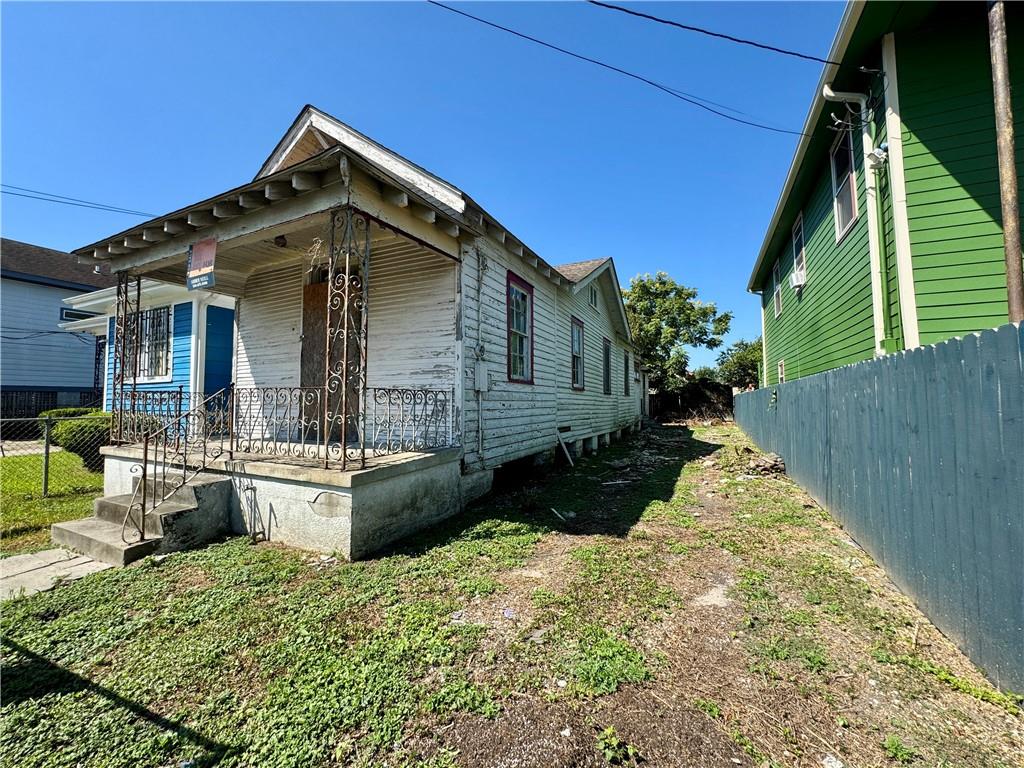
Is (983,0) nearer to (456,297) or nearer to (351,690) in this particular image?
(456,297)

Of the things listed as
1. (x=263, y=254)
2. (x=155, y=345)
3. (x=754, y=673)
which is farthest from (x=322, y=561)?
(x=155, y=345)

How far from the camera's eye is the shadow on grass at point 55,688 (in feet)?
6.40

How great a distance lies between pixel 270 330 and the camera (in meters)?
7.62

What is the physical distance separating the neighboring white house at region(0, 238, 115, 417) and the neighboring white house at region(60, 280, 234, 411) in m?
7.29

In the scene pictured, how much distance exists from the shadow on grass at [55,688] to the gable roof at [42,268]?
1851 cm

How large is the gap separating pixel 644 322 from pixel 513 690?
29751mm

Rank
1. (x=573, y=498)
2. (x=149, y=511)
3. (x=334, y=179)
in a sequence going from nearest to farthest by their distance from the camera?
(x=334, y=179) < (x=149, y=511) < (x=573, y=498)

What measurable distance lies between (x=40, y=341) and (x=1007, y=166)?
24658 mm

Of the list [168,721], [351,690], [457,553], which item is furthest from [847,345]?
[168,721]

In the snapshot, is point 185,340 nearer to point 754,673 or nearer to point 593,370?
point 593,370

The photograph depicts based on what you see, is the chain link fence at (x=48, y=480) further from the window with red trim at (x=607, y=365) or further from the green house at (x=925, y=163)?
the window with red trim at (x=607, y=365)

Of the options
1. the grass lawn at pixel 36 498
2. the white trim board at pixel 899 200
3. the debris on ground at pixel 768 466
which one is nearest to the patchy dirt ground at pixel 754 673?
the white trim board at pixel 899 200

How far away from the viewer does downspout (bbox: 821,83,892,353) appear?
207 inches

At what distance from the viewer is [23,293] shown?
15453 mm
